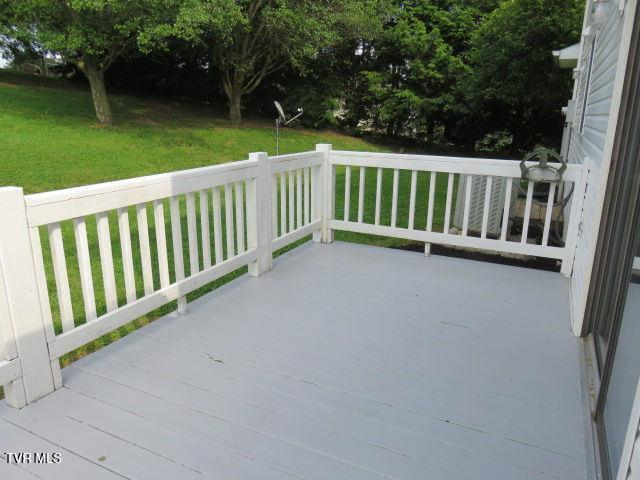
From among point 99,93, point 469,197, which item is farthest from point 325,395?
point 99,93

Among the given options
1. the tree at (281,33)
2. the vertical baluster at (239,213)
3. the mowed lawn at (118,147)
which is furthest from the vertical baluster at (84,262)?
the tree at (281,33)

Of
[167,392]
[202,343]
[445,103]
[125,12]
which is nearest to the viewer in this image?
[167,392]

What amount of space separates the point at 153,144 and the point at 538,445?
30.5ft

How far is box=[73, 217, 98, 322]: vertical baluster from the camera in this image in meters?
2.12

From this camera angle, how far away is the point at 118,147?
9023 millimetres

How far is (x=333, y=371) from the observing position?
7.59ft

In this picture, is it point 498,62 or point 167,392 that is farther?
point 498,62

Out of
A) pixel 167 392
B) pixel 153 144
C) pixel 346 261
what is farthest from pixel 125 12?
pixel 167 392

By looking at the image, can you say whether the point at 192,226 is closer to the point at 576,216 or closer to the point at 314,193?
the point at 314,193

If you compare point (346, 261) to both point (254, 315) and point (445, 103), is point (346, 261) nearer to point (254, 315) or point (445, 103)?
point (254, 315)

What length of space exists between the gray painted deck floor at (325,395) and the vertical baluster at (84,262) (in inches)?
12.2

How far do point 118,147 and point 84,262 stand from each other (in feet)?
24.9

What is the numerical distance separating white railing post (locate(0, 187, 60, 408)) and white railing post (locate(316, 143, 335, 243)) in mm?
2693

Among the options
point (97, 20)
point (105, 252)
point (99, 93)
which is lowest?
point (105, 252)
